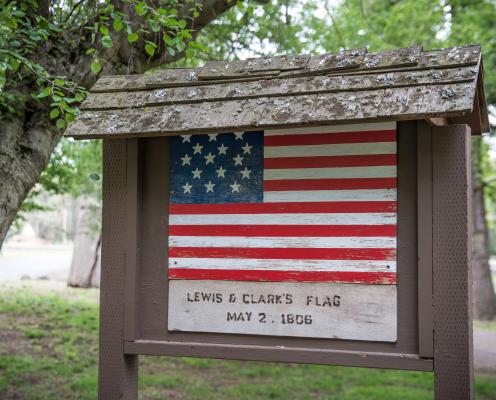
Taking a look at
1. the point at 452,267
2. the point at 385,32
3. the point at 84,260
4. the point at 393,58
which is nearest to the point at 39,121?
the point at 393,58

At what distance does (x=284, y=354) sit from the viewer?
11.5 feet

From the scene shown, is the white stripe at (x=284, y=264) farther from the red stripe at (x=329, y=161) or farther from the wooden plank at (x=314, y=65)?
the wooden plank at (x=314, y=65)

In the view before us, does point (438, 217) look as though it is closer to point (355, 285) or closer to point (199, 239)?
point (355, 285)

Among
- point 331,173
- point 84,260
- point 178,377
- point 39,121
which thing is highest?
point 39,121

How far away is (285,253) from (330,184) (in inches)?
20.9

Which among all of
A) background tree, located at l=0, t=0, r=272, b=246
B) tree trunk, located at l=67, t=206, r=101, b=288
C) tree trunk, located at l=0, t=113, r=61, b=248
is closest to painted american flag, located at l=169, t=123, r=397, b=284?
background tree, located at l=0, t=0, r=272, b=246

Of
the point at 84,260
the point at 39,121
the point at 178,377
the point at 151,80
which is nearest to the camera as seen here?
the point at 151,80

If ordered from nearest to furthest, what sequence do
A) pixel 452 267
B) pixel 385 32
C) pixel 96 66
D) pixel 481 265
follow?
pixel 452 267, pixel 96 66, pixel 385 32, pixel 481 265

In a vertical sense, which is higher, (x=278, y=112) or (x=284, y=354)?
(x=278, y=112)

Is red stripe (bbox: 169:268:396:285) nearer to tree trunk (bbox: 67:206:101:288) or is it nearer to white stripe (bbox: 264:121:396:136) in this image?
white stripe (bbox: 264:121:396:136)

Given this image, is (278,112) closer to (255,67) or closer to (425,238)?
(255,67)

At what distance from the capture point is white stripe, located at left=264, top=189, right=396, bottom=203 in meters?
3.45

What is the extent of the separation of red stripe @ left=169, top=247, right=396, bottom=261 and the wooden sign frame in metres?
0.11

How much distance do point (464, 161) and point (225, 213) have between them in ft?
5.06
